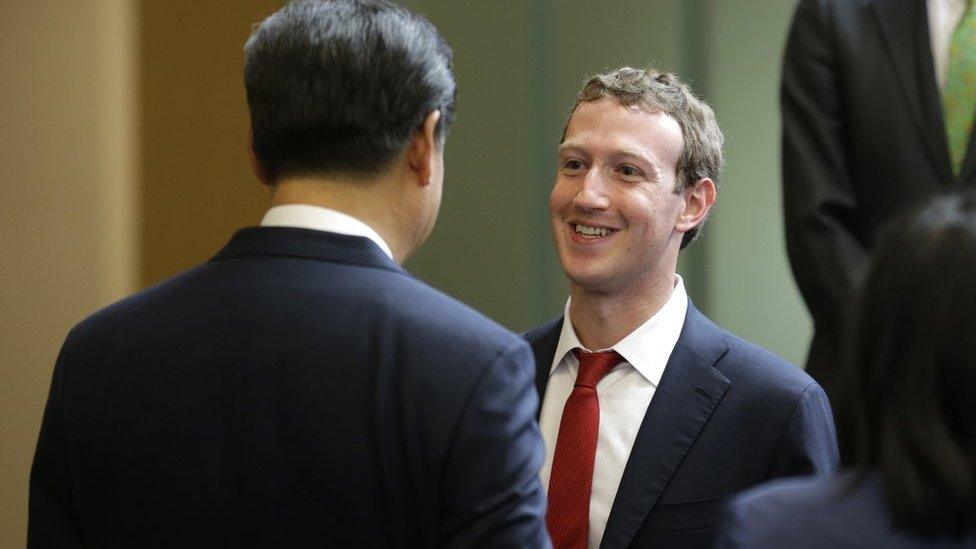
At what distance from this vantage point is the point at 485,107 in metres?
4.48

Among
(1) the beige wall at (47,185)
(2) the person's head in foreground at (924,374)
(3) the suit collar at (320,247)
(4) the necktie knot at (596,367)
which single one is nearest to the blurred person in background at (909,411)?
(2) the person's head in foreground at (924,374)

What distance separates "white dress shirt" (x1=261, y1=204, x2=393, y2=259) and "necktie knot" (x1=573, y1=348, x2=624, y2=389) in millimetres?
896

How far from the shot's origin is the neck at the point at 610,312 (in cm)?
255

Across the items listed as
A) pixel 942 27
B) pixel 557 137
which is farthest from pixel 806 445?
pixel 557 137

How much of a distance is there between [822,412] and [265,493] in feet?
3.83

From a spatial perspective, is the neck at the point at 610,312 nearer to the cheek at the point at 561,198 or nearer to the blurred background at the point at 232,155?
the cheek at the point at 561,198

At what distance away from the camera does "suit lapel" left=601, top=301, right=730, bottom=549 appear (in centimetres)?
230

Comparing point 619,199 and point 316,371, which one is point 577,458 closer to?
point 619,199

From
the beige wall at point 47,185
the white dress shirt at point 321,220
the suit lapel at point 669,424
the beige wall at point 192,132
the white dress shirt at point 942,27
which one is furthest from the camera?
the beige wall at point 192,132

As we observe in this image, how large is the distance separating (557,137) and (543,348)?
1.93 meters

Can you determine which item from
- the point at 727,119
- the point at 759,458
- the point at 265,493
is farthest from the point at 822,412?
the point at 727,119

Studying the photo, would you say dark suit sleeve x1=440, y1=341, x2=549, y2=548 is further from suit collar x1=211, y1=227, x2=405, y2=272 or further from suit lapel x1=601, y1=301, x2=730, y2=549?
suit lapel x1=601, y1=301, x2=730, y2=549

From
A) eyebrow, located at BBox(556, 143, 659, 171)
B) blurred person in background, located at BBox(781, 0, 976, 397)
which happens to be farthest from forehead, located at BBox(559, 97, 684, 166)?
blurred person in background, located at BBox(781, 0, 976, 397)

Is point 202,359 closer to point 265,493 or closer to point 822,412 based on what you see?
Result: point 265,493
